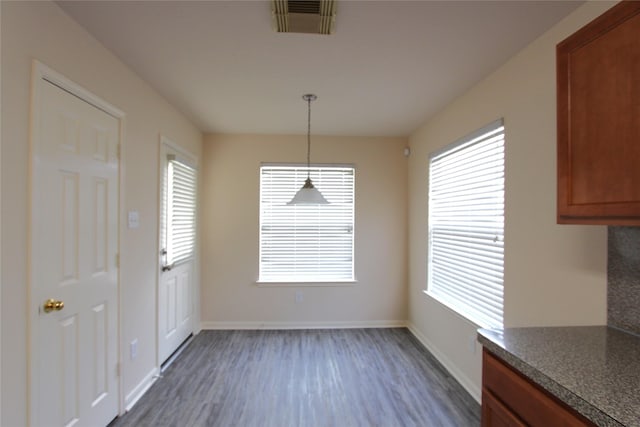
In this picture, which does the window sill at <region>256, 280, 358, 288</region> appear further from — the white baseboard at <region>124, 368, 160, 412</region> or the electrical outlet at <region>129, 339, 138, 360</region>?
the electrical outlet at <region>129, 339, 138, 360</region>

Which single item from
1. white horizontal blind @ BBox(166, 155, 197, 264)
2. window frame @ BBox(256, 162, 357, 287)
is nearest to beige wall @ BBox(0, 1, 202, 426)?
white horizontal blind @ BBox(166, 155, 197, 264)

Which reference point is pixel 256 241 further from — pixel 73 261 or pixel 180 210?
pixel 73 261

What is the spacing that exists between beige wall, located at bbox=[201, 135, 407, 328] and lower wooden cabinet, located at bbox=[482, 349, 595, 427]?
2.85 metres

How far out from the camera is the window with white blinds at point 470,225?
2.40 meters

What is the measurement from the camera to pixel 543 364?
3.75 feet

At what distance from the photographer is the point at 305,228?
14.1 ft

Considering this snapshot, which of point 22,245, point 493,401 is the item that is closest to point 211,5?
point 22,245

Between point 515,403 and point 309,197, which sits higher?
point 309,197

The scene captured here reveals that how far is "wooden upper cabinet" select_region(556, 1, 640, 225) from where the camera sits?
3.67ft

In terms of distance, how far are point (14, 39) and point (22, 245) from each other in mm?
960

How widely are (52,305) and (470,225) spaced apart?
9.86 feet

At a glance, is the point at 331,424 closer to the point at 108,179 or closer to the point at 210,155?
the point at 108,179

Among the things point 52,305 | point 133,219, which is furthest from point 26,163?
point 133,219

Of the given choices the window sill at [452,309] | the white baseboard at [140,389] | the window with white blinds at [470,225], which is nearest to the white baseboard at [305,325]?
the window sill at [452,309]
